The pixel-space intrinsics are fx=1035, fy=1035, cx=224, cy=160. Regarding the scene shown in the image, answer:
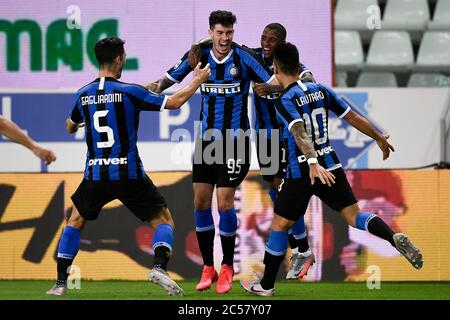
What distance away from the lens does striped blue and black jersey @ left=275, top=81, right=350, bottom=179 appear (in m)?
8.13

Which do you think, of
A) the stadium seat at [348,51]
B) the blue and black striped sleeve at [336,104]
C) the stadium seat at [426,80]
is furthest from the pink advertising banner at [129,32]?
the blue and black striped sleeve at [336,104]

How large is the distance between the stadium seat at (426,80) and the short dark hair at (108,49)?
254 inches

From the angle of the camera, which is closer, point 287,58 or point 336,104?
point 287,58

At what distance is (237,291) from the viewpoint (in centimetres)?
922

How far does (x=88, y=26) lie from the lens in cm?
1203

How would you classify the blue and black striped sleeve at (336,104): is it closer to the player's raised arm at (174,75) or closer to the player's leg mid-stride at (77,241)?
the player's raised arm at (174,75)

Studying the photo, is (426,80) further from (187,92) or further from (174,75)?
(187,92)

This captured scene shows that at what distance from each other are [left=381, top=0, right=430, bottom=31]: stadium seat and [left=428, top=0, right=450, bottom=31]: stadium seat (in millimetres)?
104

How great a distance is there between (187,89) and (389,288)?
3.16m

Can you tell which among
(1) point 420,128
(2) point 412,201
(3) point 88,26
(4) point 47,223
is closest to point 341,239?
(2) point 412,201

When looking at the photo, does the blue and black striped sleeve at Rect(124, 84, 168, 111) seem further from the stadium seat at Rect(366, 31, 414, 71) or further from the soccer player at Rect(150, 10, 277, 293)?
the stadium seat at Rect(366, 31, 414, 71)

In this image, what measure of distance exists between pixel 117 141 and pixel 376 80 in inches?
251

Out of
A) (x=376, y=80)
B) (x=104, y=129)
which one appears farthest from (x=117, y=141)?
(x=376, y=80)

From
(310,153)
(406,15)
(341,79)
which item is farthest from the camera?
(406,15)
